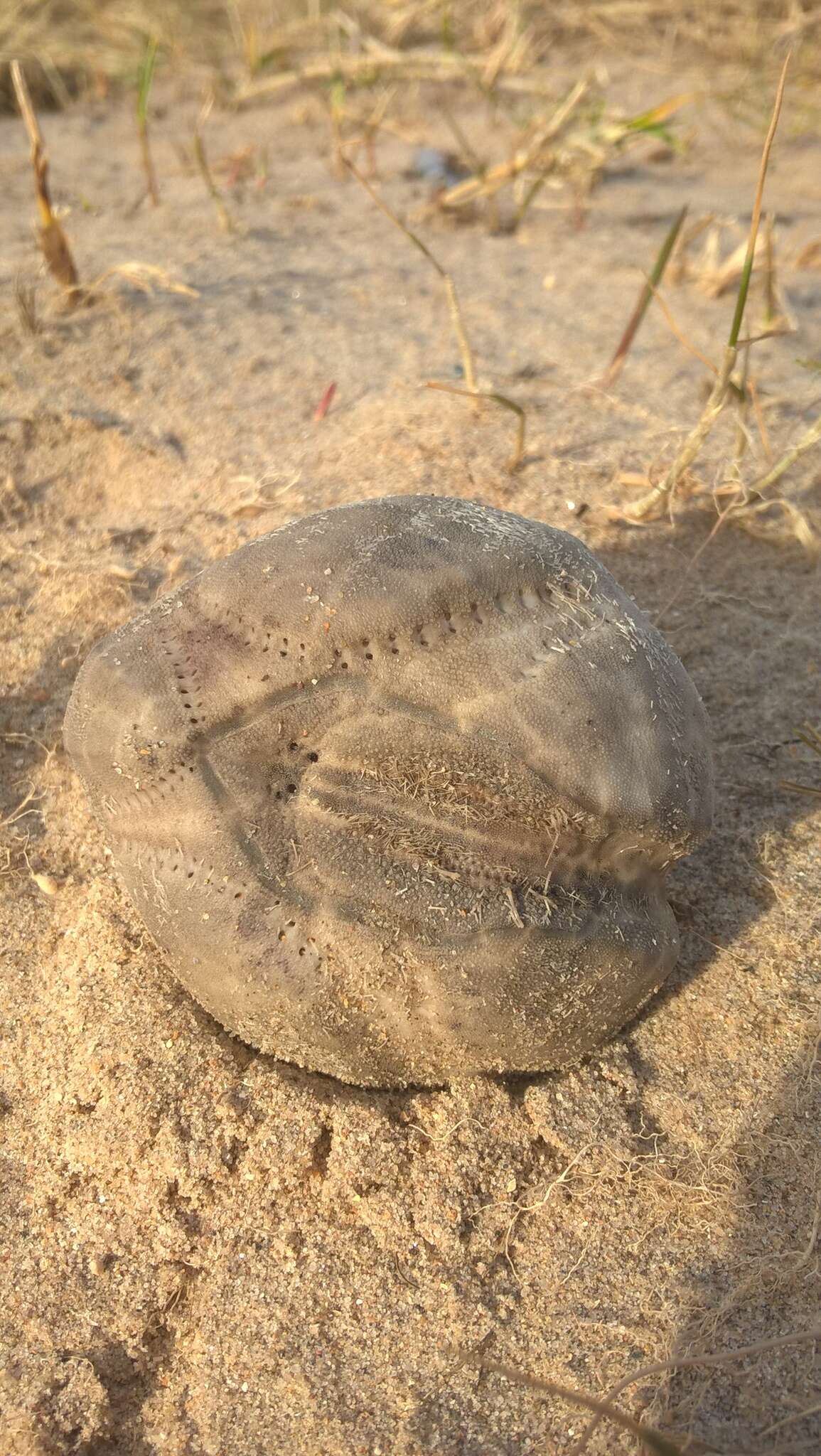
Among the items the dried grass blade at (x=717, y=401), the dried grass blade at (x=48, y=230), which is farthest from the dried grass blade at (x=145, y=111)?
the dried grass blade at (x=717, y=401)

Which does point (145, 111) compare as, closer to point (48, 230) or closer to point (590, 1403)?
point (48, 230)

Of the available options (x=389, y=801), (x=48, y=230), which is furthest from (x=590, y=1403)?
(x=48, y=230)

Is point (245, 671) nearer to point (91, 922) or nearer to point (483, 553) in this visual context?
point (483, 553)

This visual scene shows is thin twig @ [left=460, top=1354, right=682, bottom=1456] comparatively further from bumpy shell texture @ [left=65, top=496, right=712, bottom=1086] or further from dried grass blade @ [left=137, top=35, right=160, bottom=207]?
dried grass blade @ [left=137, top=35, right=160, bottom=207]

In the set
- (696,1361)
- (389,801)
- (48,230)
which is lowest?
(696,1361)

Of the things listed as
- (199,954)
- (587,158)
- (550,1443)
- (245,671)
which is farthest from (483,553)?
(587,158)

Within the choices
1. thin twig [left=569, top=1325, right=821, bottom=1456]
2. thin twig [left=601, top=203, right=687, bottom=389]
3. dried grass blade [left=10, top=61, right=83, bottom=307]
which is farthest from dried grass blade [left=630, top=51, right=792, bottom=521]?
dried grass blade [left=10, top=61, right=83, bottom=307]
